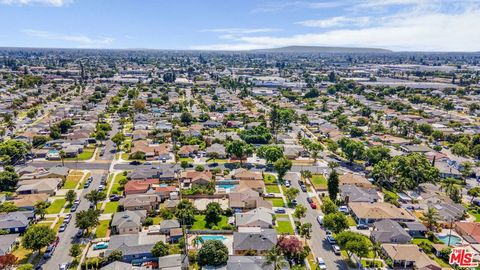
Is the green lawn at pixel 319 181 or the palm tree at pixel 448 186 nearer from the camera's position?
the palm tree at pixel 448 186

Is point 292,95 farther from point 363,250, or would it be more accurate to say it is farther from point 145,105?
point 363,250

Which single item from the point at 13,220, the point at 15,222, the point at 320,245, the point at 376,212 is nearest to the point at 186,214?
the point at 320,245

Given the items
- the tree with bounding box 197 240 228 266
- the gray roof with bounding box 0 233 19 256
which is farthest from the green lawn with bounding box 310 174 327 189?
the gray roof with bounding box 0 233 19 256

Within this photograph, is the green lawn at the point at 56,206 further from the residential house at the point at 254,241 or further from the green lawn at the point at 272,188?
the green lawn at the point at 272,188

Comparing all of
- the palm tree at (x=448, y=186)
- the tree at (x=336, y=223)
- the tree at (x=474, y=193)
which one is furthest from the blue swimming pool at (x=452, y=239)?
the tree at (x=474, y=193)

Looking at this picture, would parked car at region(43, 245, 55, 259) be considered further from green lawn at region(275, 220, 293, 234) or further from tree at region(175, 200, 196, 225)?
green lawn at region(275, 220, 293, 234)

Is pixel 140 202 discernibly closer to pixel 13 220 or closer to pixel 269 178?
pixel 13 220

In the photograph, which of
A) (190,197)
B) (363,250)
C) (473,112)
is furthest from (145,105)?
(473,112)
